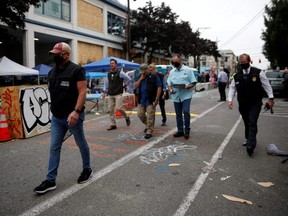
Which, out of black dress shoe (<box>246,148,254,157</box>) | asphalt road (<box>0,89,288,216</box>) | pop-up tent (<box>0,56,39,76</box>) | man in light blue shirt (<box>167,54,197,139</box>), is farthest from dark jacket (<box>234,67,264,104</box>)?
pop-up tent (<box>0,56,39,76</box>)

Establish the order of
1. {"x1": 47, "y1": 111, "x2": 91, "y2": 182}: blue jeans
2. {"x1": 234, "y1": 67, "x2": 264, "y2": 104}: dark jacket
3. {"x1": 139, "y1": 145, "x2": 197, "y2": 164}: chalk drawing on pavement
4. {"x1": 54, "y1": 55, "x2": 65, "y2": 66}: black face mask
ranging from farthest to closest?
1. {"x1": 234, "y1": 67, "x2": 264, "y2": 104}: dark jacket
2. {"x1": 139, "y1": 145, "x2": 197, "y2": 164}: chalk drawing on pavement
3. {"x1": 47, "y1": 111, "x2": 91, "y2": 182}: blue jeans
4. {"x1": 54, "y1": 55, "x2": 65, "y2": 66}: black face mask

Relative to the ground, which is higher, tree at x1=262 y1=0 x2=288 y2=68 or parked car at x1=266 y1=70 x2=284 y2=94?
tree at x1=262 y1=0 x2=288 y2=68

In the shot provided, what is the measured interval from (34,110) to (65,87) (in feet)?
13.7

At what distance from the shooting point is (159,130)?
7.62 metres

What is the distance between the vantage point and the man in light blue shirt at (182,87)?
21.3 feet

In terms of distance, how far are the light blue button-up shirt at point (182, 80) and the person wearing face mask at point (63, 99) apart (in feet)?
10.9

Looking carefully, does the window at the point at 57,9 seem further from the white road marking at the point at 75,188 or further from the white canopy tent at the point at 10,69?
the white road marking at the point at 75,188

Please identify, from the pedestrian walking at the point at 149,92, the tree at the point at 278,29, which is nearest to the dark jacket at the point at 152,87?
the pedestrian walking at the point at 149,92

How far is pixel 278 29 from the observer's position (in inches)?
1141

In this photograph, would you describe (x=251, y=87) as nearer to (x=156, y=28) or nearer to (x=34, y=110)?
(x=34, y=110)

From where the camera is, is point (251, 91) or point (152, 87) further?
point (152, 87)

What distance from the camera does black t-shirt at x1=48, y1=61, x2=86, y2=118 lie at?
11.7 feet

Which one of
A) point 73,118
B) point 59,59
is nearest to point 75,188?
point 73,118

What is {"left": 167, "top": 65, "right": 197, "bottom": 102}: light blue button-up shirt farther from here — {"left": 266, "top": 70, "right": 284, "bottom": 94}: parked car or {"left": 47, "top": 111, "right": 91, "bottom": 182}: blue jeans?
{"left": 266, "top": 70, "right": 284, "bottom": 94}: parked car
